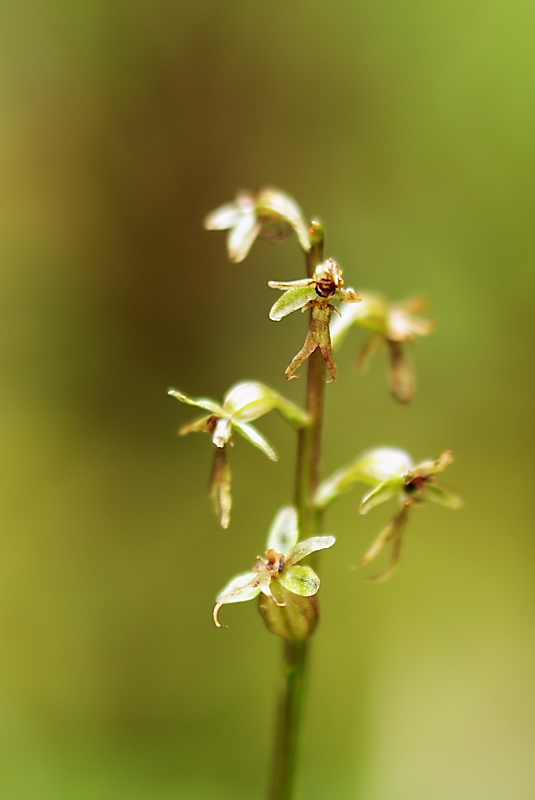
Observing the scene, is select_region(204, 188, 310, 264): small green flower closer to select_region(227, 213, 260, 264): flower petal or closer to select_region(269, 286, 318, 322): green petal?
select_region(227, 213, 260, 264): flower petal

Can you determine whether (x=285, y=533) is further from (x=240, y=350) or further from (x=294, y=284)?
(x=240, y=350)

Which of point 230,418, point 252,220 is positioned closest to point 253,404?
point 230,418

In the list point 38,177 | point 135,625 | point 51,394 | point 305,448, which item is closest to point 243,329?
point 51,394

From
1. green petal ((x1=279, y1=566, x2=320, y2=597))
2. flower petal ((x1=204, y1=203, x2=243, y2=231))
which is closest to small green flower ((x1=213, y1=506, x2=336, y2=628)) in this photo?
green petal ((x1=279, y1=566, x2=320, y2=597))

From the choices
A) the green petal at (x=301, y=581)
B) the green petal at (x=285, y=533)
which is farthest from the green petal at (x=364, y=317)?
the green petal at (x=301, y=581)

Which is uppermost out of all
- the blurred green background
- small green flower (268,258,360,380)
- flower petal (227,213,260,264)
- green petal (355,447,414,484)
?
the blurred green background

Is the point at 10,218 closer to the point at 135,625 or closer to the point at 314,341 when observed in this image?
the point at 135,625

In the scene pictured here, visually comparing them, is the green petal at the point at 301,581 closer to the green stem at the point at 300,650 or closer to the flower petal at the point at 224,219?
the green stem at the point at 300,650
